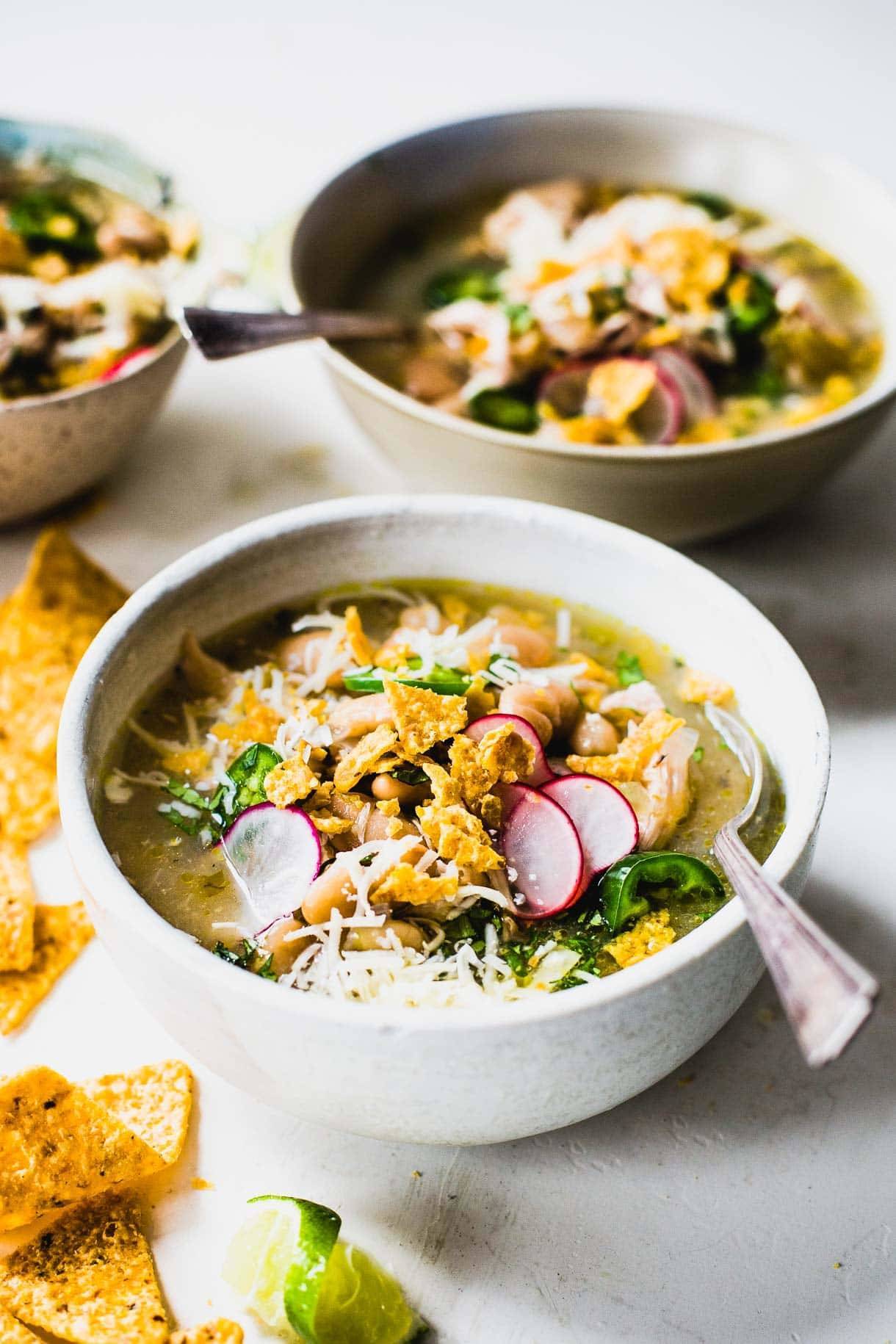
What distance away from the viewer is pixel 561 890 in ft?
5.44

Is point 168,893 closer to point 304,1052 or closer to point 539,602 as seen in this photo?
point 304,1052

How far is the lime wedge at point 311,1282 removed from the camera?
4.99ft

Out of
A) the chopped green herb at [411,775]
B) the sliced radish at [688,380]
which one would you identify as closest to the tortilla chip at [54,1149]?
the chopped green herb at [411,775]

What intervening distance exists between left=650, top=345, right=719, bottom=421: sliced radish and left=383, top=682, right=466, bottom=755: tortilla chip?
1111 millimetres

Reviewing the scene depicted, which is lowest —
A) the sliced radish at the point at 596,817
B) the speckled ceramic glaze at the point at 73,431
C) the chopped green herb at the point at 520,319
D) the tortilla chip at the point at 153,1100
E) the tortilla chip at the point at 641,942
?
the tortilla chip at the point at 153,1100

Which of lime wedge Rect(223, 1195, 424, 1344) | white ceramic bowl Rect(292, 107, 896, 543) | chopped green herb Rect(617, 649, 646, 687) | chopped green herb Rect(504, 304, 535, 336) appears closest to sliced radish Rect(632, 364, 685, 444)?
white ceramic bowl Rect(292, 107, 896, 543)

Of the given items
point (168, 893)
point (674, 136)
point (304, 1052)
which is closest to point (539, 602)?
point (168, 893)

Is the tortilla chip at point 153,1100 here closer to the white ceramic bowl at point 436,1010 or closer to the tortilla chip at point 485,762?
the white ceramic bowl at point 436,1010

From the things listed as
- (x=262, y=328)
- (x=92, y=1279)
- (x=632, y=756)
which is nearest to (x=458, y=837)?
(x=632, y=756)

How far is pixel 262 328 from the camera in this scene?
242 cm

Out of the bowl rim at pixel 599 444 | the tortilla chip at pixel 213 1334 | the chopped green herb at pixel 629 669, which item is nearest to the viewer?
the tortilla chip at pixel 213 1334

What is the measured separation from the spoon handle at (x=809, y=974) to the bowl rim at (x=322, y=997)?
4 cm

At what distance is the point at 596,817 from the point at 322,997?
0.45 m

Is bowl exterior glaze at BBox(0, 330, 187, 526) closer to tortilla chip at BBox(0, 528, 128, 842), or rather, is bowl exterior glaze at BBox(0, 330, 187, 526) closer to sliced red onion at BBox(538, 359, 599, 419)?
tortilla chip at BBox(0, 528, 128, 842)
